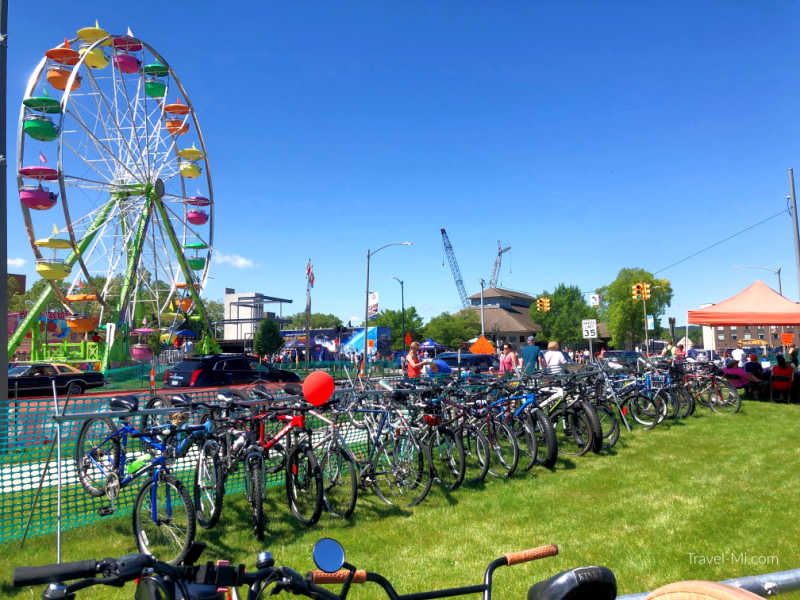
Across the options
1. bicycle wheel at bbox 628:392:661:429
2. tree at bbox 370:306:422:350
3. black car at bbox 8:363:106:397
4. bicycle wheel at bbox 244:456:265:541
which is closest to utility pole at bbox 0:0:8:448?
bicycle wheel at bbox 244:456:265:541

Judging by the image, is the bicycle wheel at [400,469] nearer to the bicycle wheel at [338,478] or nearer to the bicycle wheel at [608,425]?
the bicycle wheel at [338,478]

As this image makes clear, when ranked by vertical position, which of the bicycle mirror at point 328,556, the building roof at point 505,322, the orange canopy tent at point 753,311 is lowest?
the bicycle mirror at point 328,556

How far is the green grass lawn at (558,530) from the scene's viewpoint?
4527 mm

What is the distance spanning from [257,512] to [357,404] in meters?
2.10

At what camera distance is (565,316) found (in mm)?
81188

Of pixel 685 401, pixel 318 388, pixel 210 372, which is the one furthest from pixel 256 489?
pixel 210 372

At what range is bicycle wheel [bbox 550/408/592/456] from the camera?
8875mm

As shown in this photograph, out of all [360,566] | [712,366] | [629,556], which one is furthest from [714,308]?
[360,566]

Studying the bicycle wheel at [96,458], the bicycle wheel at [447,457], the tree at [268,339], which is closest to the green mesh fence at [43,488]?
the bicycle wheel at [96,458]

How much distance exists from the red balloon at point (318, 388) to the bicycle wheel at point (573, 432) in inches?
181

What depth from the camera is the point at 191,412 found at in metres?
6.12

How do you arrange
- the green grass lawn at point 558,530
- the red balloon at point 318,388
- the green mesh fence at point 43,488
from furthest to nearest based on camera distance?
the red balloon at point 318,388 < the green mesh fence at point 43,488 < the green grass lawn at point 558,530

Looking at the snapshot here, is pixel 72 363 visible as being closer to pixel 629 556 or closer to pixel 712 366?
pixel 712 366

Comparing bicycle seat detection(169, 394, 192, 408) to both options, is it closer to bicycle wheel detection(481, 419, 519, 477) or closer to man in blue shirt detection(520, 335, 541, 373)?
bicycle wheel detection(481, 419, 519, 477)
